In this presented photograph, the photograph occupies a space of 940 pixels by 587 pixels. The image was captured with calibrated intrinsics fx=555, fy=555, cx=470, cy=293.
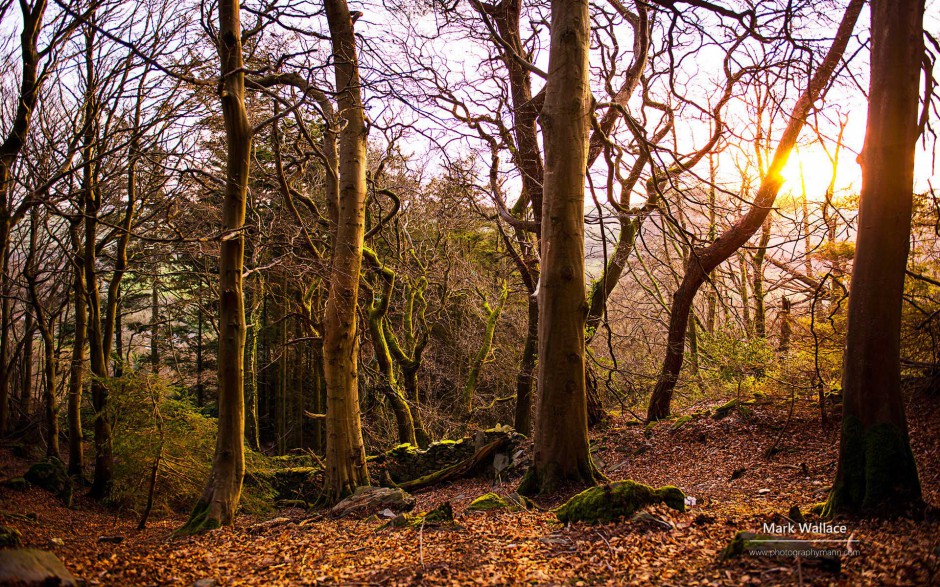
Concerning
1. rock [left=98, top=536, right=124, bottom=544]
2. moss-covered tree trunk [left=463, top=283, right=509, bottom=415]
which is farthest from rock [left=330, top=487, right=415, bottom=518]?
moss-covered tree trunk [left=463, top=283, right=509, bottom=415]

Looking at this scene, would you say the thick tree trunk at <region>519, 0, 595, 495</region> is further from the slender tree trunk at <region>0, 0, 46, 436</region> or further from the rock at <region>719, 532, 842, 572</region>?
the slender tree trunk at <region>0, 0, 46, 436</region>

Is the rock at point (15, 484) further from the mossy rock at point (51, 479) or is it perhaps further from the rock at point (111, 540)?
the rock at point (111, 540)

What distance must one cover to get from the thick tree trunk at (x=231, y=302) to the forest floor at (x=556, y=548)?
548 millimetres

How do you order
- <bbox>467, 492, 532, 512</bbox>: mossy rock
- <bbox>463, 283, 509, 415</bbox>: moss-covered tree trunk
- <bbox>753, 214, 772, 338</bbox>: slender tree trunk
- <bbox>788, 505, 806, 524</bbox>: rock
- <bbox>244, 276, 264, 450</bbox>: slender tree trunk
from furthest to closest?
<bbox>463, 283, 509, 415</bbox>: moss-covered tree trunk
<bbox>244, 276, 264, 450</bbox>: slender tree trunk
<bbox>753, 214, 772, 338</bbox>: slender tree trunk
<bbox>467, 492, 532, 512</bbox>: mossy rock
<bbox>788, 505, 806, 524</bbox>: rock

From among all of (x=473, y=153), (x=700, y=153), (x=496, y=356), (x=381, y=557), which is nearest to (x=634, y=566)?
(x=381, y=557)

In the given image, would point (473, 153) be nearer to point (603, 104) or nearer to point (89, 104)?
point (603, 104)

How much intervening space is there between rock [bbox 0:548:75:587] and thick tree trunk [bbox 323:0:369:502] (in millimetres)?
5347

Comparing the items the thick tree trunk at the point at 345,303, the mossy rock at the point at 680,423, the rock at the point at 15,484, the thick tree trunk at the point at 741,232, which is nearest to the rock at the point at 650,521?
the thick tree trunk at the point at 741,232

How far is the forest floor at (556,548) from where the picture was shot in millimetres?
3322

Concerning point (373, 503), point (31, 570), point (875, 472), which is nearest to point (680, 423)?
point (373, 503)

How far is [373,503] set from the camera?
7.37 m

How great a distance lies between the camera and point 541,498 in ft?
19.6

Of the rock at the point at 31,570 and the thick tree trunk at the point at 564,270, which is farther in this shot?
the thick tree trunk at the point at 564,270

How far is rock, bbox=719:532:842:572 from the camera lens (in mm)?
3202
